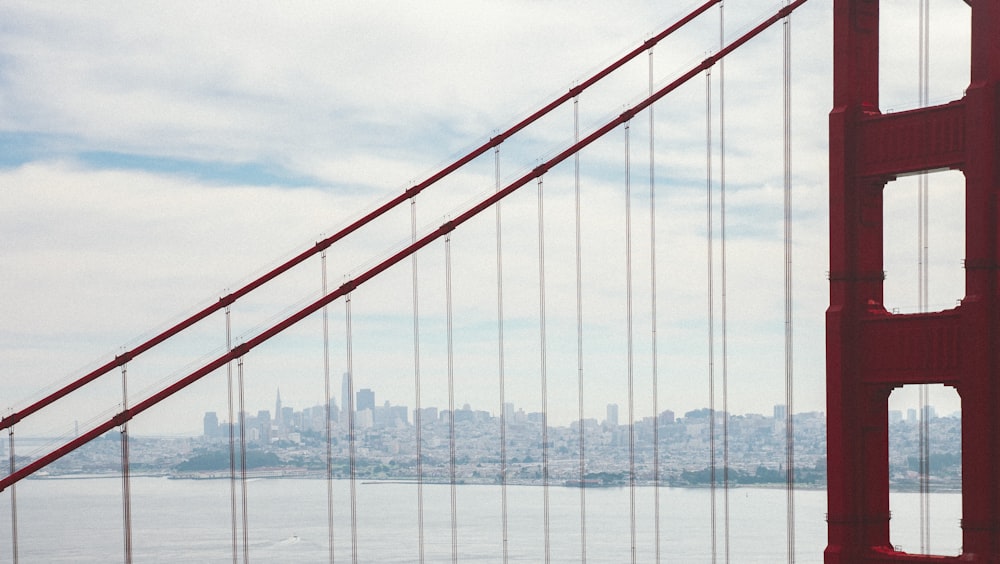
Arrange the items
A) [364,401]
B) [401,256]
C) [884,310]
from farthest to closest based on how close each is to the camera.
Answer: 1. [364,401]
2. [401,256]
3. [884,310]

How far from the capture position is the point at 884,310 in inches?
595

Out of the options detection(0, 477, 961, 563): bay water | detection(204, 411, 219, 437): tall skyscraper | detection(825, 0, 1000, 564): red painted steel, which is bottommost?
detection(0, 477, 961, 563): bay water

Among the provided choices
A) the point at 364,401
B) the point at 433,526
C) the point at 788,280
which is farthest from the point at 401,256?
the point at 433,526

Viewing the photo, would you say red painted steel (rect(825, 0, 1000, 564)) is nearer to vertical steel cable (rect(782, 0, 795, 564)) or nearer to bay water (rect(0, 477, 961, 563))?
vertical steel cable (rect(782, 0, 795, 564))

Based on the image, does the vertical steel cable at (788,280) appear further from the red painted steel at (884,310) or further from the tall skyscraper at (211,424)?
the tall skyscraper at (211,424)

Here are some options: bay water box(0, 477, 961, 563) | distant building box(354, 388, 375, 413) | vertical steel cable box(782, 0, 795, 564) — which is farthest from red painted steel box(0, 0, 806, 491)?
distant building box(354, 388, 375, 413)

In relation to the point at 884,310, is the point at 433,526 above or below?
below

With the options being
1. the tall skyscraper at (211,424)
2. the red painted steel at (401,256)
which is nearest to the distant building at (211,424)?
the tall skyscraper at (211,424)

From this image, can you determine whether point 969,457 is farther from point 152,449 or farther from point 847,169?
point 152,449

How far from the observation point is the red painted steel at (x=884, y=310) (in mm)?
14039

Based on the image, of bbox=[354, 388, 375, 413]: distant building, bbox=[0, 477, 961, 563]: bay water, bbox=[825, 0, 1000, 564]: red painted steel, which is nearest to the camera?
bbox=[825, 0, 1000, 564]: red painted steel

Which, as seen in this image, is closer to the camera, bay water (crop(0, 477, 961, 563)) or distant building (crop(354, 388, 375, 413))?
bay water (crop(0, 477, 961, 563))

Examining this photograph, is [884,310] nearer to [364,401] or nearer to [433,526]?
[364,401]

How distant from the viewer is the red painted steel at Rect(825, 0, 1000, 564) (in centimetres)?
1404
